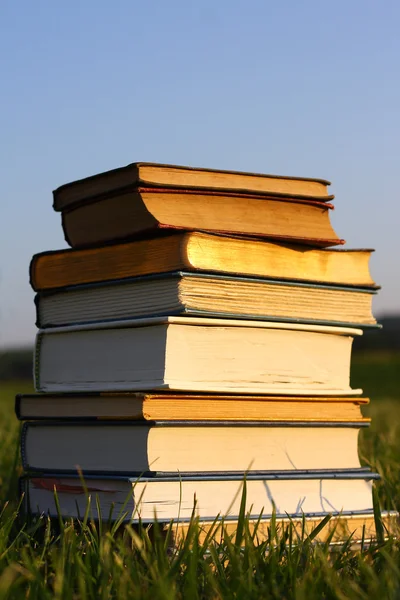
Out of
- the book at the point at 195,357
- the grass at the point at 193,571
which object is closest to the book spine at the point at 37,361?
the book at the point at 195,357

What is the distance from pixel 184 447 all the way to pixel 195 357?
0.26 metres

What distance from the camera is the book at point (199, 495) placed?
2.46 meters

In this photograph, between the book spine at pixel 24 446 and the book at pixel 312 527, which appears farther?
the book spine at pixel 24 446

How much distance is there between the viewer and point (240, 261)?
2723mm

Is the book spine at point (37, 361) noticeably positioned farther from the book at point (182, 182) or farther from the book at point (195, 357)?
the book at point (182, 182)

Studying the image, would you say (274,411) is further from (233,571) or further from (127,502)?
(233,571)

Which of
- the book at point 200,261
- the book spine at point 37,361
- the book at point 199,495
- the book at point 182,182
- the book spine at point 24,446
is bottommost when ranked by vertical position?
the book at point 199,495

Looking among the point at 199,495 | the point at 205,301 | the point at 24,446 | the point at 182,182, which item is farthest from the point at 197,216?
the point at 24,446

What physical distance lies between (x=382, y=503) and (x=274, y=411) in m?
0.69

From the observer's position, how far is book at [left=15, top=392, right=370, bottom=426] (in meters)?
2.53

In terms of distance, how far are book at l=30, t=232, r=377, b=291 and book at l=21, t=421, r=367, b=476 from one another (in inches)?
18.2

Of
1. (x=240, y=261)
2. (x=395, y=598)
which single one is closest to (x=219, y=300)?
(x=240, y=261)

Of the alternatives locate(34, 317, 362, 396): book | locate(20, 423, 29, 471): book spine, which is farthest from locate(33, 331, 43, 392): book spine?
locate(20, 423, 29, 471): book spine

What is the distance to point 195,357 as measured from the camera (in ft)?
8.52
